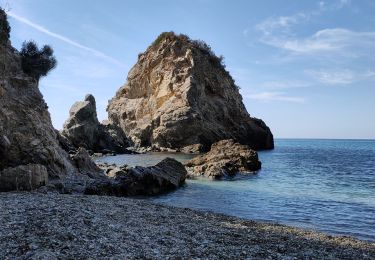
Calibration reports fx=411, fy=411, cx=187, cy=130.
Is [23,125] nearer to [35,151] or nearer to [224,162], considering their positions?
[35,151]

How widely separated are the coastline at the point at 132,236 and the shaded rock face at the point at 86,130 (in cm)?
5689

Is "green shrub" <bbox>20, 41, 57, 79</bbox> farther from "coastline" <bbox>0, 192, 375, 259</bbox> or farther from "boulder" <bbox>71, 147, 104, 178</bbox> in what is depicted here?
"coastline" <bbox>0, 192, 375, 259</bbox>

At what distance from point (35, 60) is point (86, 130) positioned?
43560mm

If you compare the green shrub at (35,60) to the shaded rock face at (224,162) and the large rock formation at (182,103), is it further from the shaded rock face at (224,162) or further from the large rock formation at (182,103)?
the large rock formation at (182,103)

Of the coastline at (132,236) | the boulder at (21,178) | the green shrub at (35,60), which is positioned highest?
the green shrub at (35,60)

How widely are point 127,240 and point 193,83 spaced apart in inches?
2986

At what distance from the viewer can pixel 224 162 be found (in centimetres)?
4203

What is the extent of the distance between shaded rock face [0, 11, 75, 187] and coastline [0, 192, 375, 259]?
23.5 ft

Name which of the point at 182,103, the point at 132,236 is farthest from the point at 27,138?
the point at 182,103

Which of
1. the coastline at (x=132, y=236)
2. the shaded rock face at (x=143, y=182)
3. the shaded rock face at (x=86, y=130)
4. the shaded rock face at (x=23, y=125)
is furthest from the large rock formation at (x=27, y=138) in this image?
the shaded rock face at (x=86, y=130)

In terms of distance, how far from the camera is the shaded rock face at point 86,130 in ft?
239

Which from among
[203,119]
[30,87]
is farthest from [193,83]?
[30,87]

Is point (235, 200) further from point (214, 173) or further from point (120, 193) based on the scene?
point (214, 173)

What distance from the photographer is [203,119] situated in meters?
82.9
